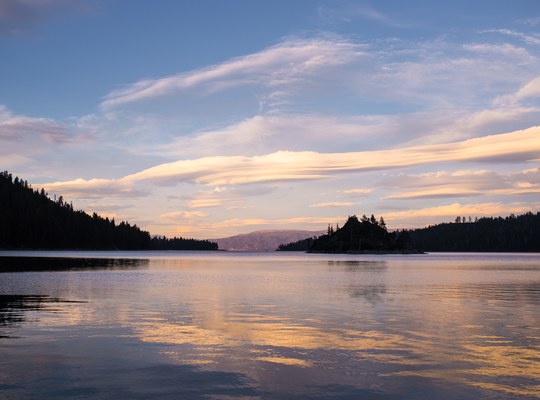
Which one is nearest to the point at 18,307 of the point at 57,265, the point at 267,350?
the point at 267,350

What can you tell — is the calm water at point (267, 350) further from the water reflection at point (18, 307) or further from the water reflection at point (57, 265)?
the water reflection at point (57, 265)

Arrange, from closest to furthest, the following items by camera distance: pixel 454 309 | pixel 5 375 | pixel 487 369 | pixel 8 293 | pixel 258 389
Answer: pixel 258 389 → pixel 5 375 → pixel 487 369 → pixel 454 309 → pixel 8 293

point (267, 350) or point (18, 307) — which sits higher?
point (18, 307)

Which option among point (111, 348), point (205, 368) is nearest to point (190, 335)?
point (111, 348)

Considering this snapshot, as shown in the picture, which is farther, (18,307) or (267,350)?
(18,307)

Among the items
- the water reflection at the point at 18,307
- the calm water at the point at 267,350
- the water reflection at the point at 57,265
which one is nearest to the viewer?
the calm water at the point at 267,350

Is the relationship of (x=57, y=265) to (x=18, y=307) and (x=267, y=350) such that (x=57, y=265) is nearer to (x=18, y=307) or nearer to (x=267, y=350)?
(x=18, y=307)

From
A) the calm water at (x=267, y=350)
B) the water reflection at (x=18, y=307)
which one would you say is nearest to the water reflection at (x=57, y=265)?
the water reflection at (x=18, y=307)

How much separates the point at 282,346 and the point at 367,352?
150 inches

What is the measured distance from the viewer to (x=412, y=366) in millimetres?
20297

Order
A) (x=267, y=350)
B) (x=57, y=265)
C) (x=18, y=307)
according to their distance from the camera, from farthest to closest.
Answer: (x=57, y=265)
(x=18, y=307)
(x=267, y=350)

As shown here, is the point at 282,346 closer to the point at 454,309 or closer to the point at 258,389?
the point at 258,389

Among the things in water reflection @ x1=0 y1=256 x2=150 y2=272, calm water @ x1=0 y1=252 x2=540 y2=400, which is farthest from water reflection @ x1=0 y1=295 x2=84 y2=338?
water reflection @ x1=0 y1=256 x2=150 y2=272

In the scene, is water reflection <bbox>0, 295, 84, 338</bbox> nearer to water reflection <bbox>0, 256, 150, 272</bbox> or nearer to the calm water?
the calm water
